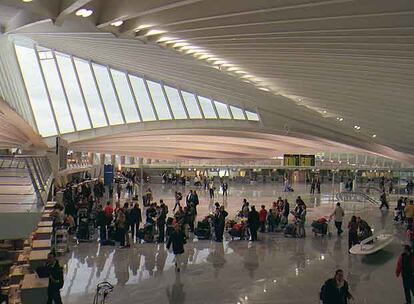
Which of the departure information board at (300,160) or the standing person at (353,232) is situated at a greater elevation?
the departure information board at (300,160)

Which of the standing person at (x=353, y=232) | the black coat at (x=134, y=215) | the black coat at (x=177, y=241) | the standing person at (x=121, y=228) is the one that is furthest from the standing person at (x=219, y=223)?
the black coat at (x=177, y=241)

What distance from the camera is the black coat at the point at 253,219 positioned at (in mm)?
14977

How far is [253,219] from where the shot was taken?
49.5ft

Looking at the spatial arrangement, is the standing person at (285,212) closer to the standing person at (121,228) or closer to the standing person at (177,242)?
the standing person at (121,228)

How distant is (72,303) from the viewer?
8.64m

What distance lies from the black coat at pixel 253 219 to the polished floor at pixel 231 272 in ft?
1.77

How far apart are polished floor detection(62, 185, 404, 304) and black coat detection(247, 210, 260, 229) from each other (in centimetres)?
54

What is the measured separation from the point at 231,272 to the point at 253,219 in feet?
13.6

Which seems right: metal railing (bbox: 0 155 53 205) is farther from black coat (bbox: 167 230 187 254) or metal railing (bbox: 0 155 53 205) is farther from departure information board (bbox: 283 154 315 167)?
departure information board (bbox: 283 154 315 167)

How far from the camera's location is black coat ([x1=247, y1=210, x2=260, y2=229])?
15.0 metres

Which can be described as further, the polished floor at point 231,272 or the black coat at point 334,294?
the polished floor at point 231,272

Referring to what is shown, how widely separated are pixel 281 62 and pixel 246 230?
566 cm

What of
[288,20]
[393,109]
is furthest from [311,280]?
[393,109]

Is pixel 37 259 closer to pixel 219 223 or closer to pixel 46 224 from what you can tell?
pixel 46 224
